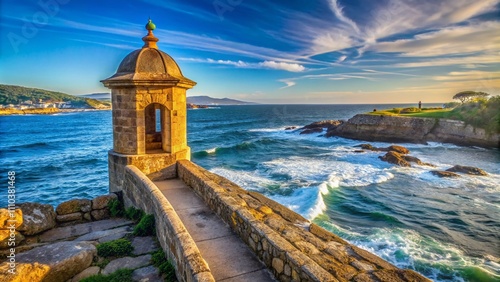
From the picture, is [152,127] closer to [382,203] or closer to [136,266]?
[136,266]

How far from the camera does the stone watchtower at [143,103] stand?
7.68 metres

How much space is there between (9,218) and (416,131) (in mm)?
35722

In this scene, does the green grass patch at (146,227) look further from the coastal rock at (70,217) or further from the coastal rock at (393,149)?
the coastal rock at (393,149)

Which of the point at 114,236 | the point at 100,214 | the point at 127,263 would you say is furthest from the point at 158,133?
the point at 127,263

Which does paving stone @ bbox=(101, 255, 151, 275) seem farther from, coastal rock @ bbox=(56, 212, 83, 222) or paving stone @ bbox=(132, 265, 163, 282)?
coastal rock @ bbox=(56, 212, 83, 222)

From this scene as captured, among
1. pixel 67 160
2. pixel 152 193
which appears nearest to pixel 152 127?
pixel 152 193

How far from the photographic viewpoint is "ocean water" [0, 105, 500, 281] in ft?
30.2

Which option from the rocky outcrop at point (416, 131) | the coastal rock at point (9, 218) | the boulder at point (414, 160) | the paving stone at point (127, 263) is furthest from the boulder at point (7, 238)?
the rocky outcrop at point (416, 131)

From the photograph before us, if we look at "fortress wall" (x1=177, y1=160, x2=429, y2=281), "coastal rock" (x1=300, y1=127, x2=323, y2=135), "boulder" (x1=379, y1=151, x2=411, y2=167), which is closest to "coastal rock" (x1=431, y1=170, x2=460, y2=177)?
"boulder" (x1=379, y1=151, x2=411, y2=167)

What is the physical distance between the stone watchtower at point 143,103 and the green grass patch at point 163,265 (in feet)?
11.8

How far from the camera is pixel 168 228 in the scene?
15.2 feet

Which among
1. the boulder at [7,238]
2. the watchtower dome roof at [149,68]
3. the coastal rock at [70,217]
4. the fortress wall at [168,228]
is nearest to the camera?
the fortress wall at [168,228]

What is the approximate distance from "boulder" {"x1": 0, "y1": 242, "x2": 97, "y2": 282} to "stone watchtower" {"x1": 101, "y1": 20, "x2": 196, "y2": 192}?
348 centimetres

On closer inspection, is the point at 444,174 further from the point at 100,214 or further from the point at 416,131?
the point at 100,214
